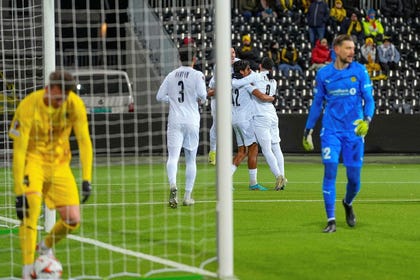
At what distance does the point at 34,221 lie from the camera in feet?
27.7

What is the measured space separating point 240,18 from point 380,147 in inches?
337

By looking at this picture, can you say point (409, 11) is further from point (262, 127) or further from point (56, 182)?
point (56, 182)

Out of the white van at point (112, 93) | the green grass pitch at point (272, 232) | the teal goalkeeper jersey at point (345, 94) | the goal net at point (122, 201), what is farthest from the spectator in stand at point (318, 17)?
the teal goalkeeper jersey at point (345, 94)

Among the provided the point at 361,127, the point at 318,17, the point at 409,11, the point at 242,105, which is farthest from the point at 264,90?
the point at 409,11

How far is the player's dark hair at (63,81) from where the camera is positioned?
8.25 meters

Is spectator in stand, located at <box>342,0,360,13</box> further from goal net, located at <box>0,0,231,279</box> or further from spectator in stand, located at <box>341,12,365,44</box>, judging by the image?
goal net, located at <box>0,0,231,279</box>

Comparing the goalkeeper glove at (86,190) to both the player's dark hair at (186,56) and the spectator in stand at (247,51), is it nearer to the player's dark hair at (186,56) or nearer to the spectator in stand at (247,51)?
the player's dark hair at (186,56)

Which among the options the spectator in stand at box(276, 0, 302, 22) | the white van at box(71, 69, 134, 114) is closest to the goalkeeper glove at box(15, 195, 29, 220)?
the white van at box(71, 69, 134, 114)

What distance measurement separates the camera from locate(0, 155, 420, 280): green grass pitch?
9.37 metres

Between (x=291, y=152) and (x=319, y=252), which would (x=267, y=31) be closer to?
(x=291, y=152)

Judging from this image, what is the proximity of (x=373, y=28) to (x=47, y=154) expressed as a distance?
84.3 feet

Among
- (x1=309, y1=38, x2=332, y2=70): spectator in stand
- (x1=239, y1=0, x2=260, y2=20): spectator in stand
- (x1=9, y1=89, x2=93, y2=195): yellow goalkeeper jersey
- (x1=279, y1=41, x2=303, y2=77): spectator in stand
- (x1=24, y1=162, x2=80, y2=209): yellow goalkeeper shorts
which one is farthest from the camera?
(x1=239, y1=0, x2=260, y2=20): spectator in stand

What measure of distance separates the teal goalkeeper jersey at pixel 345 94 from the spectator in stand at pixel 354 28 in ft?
69.7

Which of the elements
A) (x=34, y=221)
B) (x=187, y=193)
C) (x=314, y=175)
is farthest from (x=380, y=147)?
(x=34, y=221)
